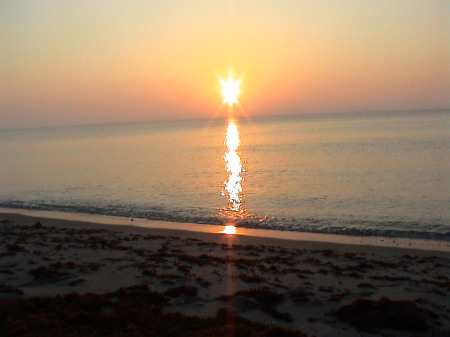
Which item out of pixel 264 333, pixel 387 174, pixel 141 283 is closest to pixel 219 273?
pixel 141 283

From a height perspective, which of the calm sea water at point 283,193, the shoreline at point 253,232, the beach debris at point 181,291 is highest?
the calm sea water at point 283,193

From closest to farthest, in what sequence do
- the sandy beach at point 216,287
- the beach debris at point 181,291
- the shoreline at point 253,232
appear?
the sandy beach at point 216,287, the beach debris at point 181,291, the shoreline at point 253,232

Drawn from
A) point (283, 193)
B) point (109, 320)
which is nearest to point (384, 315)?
point (109, 320)

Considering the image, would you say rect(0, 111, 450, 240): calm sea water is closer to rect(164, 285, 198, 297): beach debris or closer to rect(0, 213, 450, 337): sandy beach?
rect(0, 213, 450, 337): sandy beach

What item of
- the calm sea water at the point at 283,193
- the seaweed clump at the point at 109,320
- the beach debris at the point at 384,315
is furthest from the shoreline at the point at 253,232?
the seaweed clump at the point at 109,320

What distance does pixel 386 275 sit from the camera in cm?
1241

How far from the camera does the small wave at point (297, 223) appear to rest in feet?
64.1

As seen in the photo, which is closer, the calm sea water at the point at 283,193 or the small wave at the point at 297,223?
the small wave at the point at 297,223

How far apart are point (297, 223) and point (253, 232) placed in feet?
9.16

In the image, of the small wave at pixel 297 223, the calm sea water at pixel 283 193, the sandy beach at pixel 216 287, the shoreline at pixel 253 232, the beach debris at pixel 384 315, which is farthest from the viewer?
the calm sea water at pixel 283 193

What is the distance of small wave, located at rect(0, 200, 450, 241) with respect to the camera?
19.5m

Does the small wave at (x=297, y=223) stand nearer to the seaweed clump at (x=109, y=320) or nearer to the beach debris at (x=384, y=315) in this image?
the beach debris at (x=384, y=315)

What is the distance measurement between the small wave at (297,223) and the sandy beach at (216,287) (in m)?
3.01

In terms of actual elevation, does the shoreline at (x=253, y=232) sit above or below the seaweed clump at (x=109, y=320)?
above
